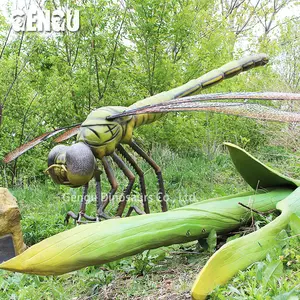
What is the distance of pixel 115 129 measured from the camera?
8.13 ft

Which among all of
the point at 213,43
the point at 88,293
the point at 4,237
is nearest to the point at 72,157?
the point at 88,293

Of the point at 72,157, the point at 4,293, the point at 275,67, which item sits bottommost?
the point at 4,293

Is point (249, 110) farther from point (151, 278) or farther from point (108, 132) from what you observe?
point (108, 132)

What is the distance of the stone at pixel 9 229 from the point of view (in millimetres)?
2930

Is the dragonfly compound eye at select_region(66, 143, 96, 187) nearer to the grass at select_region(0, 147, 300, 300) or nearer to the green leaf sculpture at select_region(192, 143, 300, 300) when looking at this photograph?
the grass at select_region(0, 147, 300, 300)

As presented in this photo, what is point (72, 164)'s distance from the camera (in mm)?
2170

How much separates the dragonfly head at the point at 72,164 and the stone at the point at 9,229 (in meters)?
0.90

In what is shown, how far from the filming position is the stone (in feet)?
9.61

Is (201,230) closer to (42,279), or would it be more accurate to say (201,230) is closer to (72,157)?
(72,157)

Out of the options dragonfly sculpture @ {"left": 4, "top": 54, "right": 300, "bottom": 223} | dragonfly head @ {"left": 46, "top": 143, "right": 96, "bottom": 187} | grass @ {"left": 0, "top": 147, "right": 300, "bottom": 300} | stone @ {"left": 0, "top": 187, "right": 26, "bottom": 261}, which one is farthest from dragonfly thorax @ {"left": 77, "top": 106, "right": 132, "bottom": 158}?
stone @ {"left": 0, "top": 187, "right": 26, "bottom": 261}

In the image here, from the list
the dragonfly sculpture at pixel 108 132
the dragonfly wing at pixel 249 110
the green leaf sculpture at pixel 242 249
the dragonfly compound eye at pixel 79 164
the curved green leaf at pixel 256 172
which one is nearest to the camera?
the green leaf sculpture at pixel 242 249

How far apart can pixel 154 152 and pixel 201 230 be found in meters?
4.32

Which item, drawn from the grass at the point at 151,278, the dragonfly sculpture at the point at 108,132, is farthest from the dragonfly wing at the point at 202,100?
the grass at the point at 151,278

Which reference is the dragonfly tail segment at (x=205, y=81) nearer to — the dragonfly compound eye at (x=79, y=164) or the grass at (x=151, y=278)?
the dragonfly compound eye at (x=79, y=164)
